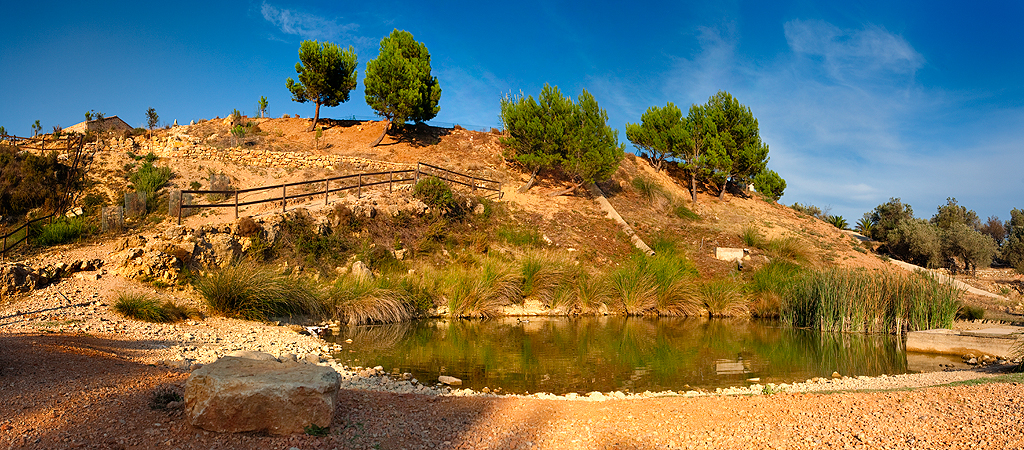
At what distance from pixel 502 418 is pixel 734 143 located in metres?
37.4

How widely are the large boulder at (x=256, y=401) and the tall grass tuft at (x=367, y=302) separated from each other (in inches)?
366

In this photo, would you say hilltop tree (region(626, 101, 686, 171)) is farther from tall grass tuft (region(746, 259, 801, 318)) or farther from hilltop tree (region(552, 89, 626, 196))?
tall grass tuft (region(746, 259, 801, 318))

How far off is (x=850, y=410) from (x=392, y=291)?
11376mm

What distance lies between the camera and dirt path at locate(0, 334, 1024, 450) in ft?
14.4

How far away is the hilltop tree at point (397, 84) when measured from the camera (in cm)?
3481

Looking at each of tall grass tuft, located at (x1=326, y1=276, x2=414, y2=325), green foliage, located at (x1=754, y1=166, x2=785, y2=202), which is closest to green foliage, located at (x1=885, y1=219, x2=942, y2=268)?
green foliage, located at (x1=754, y1=166, x2=785, y2=202)

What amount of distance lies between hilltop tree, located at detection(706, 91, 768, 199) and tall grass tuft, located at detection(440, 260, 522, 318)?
86.6 feet

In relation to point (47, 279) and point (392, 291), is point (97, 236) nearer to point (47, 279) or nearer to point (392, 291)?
point (47, 279)

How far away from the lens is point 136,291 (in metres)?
12.0

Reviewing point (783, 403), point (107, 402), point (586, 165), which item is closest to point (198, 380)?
point (107, 402)

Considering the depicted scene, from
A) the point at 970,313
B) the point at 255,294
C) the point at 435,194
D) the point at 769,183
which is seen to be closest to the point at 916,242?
the point at 769,183

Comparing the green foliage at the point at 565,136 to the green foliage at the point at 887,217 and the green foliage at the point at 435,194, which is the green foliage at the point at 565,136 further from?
the green foliage at the point at 887,217

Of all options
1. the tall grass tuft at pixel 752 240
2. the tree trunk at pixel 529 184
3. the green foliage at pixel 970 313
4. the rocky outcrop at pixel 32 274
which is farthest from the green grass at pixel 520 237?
the rocky outcrop at pixel 32 274

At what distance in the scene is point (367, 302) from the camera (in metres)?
14.2
